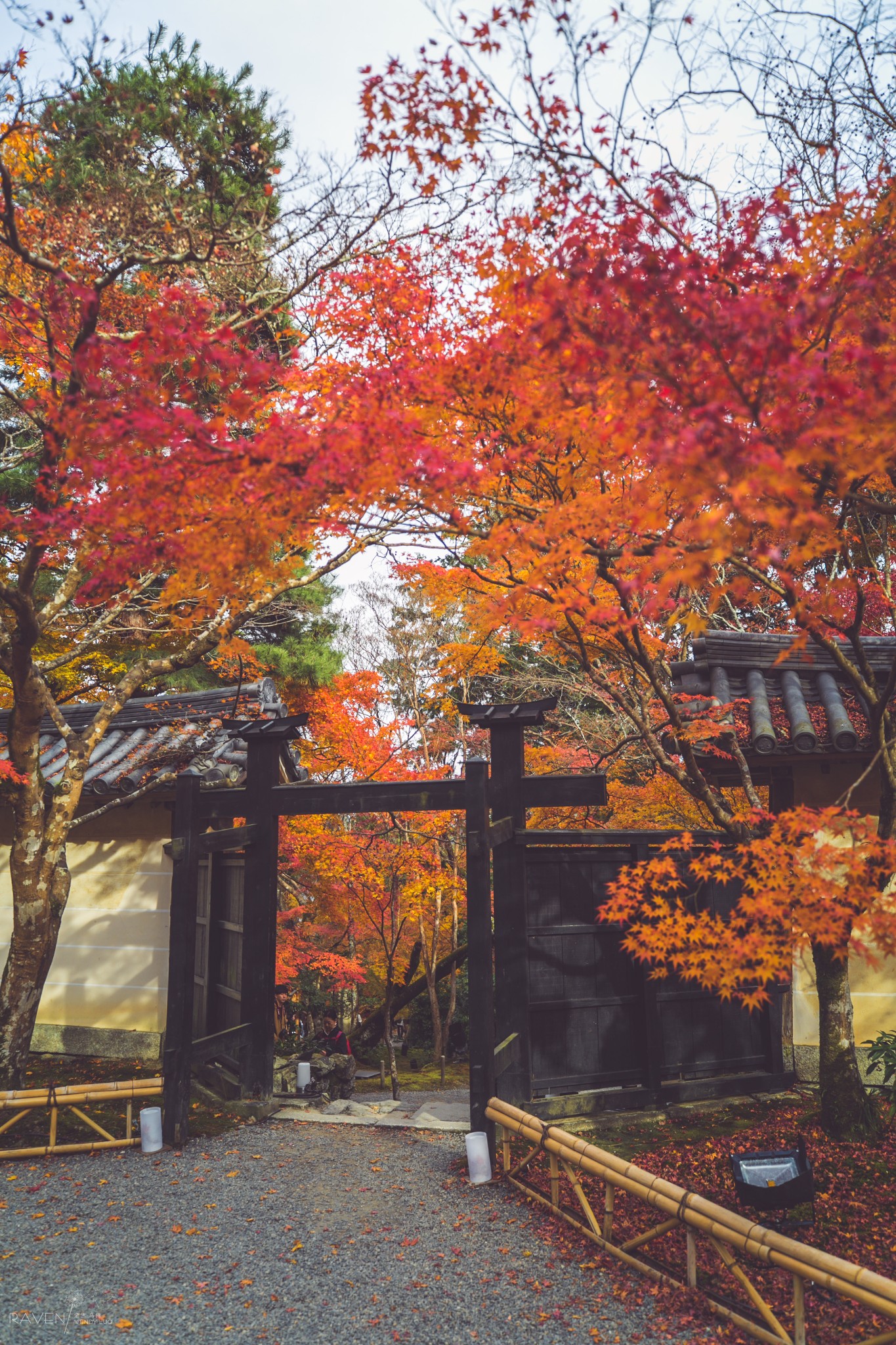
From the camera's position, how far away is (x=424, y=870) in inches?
628

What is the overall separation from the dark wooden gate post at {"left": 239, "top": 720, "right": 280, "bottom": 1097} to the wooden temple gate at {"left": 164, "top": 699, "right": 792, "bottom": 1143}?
0.15 metres

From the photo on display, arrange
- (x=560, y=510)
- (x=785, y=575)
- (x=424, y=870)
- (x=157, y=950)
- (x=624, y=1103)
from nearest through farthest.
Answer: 1. (x=785, y=575)
2. (x=560, y=510)
3. (x=624, y=1103)
4. (x=157, y=950)
5. (x=424, y=870)

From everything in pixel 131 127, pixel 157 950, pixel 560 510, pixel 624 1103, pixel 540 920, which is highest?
pixel 131 127

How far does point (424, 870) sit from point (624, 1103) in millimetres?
9227

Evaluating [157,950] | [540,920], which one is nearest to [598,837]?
[540,920]

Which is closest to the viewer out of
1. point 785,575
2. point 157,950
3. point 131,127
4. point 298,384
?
point 785,575

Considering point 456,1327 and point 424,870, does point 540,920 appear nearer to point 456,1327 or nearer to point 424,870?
point 456,1327

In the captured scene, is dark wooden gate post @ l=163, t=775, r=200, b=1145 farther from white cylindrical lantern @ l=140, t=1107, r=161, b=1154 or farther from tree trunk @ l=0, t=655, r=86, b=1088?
tree trunk @ l=0, t=655, r=86, b=1088

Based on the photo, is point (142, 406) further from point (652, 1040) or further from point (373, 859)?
point (373, 859)

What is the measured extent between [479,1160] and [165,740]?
6.13m

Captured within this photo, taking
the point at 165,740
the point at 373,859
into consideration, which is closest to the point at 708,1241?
the point at 165,740

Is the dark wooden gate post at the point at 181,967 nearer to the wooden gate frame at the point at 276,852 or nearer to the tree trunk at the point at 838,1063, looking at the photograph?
the wooden gate frame at the point at 276,852

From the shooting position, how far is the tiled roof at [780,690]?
7.40m

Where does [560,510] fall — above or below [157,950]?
above
